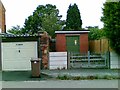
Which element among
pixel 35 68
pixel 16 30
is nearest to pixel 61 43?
pixel 35 68

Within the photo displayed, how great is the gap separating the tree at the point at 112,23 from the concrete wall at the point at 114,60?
0.50 m

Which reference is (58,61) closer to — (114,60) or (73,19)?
(114,60)

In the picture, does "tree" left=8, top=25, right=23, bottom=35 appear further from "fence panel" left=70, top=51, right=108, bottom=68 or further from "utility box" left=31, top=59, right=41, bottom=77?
"utility box" left=31, top=59, right=41, bottom=77

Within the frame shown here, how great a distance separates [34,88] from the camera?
527 inches

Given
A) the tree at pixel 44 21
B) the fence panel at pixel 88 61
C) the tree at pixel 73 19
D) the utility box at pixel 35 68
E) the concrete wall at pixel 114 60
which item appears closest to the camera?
the utility box at pixel 35 68

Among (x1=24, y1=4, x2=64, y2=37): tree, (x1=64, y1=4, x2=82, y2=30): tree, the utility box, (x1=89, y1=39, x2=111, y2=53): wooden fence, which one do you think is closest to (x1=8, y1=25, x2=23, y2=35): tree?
(x1=24, y1=4, x2=64, y2=37): tree

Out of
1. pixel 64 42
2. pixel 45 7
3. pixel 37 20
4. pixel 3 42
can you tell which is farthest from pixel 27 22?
pixel 3 42

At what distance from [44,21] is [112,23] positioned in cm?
3594

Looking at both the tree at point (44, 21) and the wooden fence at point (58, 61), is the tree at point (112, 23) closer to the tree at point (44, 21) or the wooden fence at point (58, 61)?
the wooden fence at point (58, 61)

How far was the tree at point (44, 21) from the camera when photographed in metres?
55.1

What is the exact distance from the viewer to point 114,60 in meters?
22.7

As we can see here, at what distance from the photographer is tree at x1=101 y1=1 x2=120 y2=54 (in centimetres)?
2147

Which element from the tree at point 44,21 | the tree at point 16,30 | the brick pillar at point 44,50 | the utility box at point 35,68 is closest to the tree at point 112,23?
the brick pillar at point 44,50

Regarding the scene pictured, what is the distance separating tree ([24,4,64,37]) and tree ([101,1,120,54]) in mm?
30591
